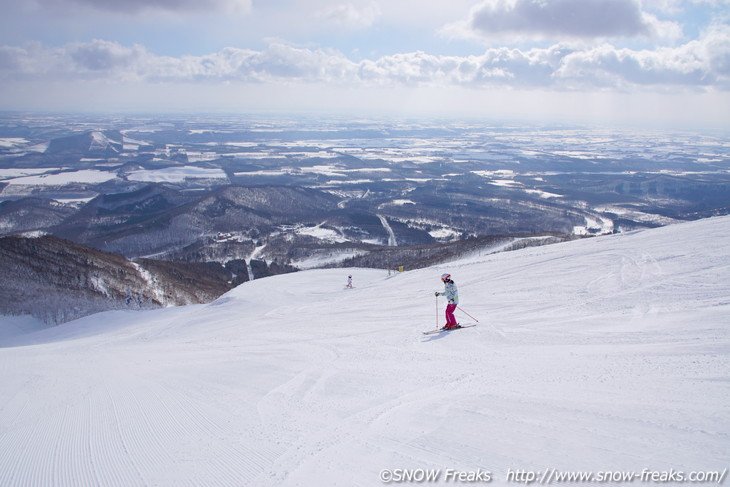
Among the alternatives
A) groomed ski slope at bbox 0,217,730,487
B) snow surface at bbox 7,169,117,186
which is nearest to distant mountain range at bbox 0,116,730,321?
snow surface at bbox 7,169,117,186

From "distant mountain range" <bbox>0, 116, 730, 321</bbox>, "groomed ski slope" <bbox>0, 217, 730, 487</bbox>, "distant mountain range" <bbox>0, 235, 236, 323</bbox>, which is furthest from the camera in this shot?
"distant mountain range" <bbox>0, 116, 730, 321</bbox>

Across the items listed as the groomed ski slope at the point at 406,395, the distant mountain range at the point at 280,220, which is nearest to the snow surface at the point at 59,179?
the distant mountain range at the point at 280,220

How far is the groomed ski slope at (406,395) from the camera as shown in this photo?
20.1ft

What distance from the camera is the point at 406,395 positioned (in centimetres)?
838

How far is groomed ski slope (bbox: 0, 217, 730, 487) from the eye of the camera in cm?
612

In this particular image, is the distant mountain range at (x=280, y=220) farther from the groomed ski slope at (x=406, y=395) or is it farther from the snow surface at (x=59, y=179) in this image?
the groomed ski slope at (x=406, y=395)

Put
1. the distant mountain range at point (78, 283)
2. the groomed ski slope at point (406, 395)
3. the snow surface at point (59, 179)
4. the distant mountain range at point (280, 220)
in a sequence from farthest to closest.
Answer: the snow surface at point (59, 179) → the distant mountain range at point (280, 220) → the distant mountain range at point (78, 283) → the groomed ski slope at point (406, 395)

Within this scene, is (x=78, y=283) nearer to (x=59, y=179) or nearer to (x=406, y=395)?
(x=406, y=395)

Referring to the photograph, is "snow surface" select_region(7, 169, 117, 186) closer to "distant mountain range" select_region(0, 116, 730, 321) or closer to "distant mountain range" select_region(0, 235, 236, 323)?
"distant mountain range" select_region(0, 116, 730, 321)

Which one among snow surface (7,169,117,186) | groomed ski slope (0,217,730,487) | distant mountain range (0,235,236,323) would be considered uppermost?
groomed ski slope (0,217,730,487)

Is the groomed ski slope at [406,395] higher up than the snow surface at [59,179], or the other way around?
the groomed ski slope at [406,395]

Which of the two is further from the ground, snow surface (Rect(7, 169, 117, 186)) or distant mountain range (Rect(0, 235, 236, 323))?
snow surface (Rect(7, 169, 117, 186))

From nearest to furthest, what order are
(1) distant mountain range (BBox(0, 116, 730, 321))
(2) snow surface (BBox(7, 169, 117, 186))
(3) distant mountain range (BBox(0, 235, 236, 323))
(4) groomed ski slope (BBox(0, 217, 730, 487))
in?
(4) groomed ski slope (BBox(0, 217, 730, 487)) → (3) distant mountain range (BBox(0, 235, 236, 323)) → (1) distant mountain range (BBox(0, 116, 730, 321)) → (2) snow surface (BBox(7, 169, 117, 186))

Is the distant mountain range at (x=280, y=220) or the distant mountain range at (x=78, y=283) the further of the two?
the distant mountain range at (x=280, y=220)
